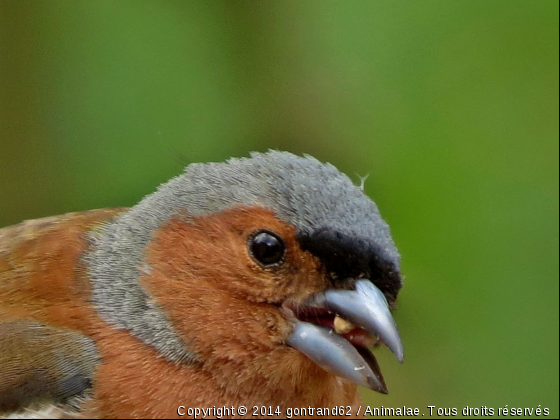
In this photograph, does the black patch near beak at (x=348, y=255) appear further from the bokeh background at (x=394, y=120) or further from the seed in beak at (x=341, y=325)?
the bokeh background at (x=394, y=120)

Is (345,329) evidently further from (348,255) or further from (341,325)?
(348,255)

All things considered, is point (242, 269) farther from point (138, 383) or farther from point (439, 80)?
point (439, 80)

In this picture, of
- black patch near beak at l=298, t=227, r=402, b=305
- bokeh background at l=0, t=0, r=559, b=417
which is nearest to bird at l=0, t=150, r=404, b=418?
black patch near beak at l=298, t=227, r=402, b=305

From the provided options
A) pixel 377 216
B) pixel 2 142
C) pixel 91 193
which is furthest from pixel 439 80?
pixel 2 142

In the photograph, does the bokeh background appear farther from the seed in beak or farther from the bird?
the seed in beak

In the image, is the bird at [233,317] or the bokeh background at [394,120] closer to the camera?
the bird at [233,317]

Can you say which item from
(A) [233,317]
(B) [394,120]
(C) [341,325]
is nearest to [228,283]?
(A) [233,317]

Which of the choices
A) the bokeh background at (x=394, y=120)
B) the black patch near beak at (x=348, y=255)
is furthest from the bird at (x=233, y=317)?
the bokeh background at (x=394, y=120)
